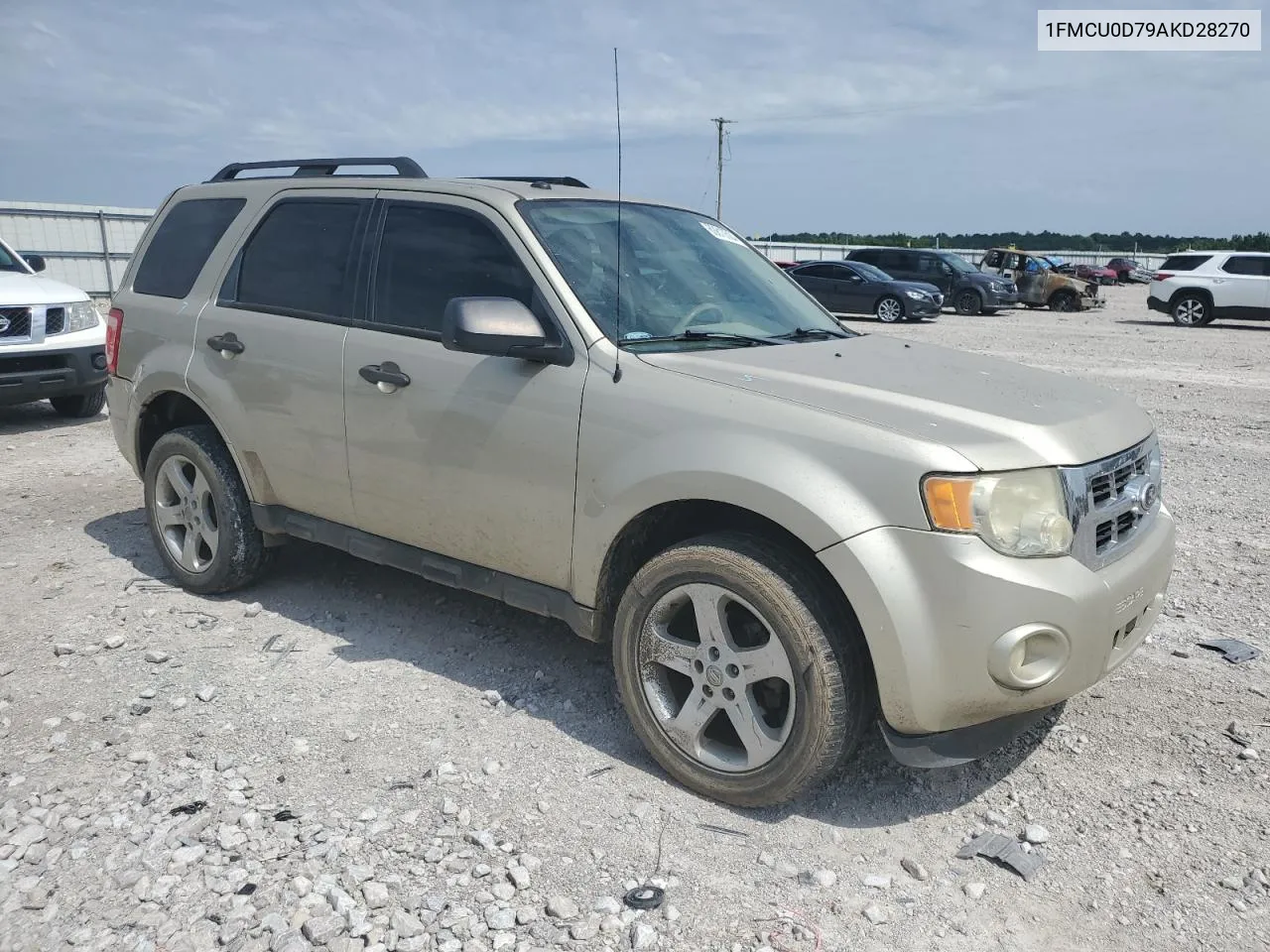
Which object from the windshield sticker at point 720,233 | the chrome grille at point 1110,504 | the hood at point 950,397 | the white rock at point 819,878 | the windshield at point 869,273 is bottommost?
the white rock at point 819,878

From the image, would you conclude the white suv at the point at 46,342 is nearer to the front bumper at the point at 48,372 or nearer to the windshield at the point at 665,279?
the front bumper at the point at 48,372

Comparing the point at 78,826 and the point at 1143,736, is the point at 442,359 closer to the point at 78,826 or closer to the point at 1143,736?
the point at 78,826

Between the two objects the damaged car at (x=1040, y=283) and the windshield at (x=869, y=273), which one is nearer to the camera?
the windshield at (x=869, y=273)

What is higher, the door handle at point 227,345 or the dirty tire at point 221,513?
the door handle at point 227,345

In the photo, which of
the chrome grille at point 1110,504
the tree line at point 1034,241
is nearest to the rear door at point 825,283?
the chrome grille at point 1110,504

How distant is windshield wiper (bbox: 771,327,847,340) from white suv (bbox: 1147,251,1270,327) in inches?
856

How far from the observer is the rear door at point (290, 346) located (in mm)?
4238

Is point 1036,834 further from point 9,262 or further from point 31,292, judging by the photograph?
point 9,262

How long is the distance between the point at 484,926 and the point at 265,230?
330 centimetres

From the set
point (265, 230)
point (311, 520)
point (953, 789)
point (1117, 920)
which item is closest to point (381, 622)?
point (311, 520)

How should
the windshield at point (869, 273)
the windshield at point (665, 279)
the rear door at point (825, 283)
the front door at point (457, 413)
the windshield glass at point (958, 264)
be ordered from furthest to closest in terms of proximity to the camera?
the windshield glass at point (958, 264)
the rear door at point (825, 283)
the windshield at point (869, 273)
the windshield at point (665, 279)
the front door at point (457, 413)

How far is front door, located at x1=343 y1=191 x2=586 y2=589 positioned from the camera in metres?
3.54

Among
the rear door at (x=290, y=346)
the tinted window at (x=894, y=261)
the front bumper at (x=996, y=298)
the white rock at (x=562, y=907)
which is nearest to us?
the white rock at (x=562, y=907)

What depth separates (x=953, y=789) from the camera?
134 inches
